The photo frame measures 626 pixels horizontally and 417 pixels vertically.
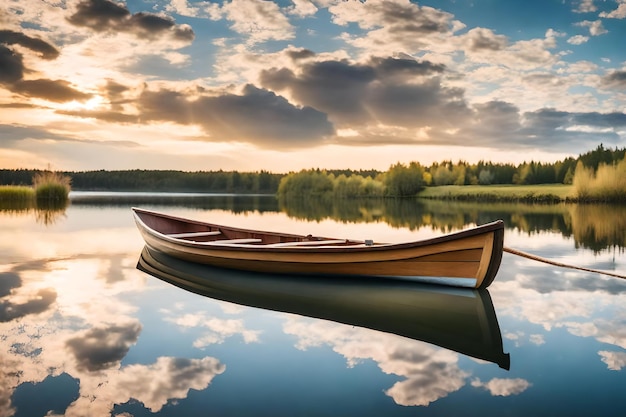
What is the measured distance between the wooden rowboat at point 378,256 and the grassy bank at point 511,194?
37.6m

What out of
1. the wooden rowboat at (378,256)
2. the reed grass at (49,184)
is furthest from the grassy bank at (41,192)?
the wooden rowboat at (378,256)

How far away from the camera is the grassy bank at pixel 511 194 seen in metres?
46.9

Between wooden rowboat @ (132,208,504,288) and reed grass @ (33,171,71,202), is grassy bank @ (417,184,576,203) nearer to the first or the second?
wooden rowboat @ (132,208,504,288)

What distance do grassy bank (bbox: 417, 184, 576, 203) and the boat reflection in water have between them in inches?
1486

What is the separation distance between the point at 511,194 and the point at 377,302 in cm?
5073

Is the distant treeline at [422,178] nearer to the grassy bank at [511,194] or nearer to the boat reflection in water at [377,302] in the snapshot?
the grassy bank at [511,194]

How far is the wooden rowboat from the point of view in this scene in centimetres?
741

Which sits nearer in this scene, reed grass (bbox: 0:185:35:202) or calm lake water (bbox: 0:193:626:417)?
calm lake water (bbox: 0:193:626:417)

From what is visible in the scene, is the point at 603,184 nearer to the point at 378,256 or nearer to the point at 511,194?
the point at 511,194

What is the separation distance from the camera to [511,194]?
53.6 metres

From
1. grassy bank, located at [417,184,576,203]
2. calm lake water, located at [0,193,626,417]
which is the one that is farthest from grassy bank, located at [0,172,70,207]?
grassy bank, located at [417,184,576,203]

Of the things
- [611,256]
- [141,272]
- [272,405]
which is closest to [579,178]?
[611,256]

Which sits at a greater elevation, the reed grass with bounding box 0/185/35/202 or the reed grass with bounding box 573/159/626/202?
the reed grass with bounding box 573/159/626/202

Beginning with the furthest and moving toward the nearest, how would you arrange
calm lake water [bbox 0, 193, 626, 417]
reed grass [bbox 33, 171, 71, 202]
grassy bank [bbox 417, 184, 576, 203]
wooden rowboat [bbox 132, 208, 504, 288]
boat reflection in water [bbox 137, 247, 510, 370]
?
grassy bank [bbox 417, 184, 576, 203]
reed grass [bbox 33, 171, 71, 202]
wooden rowboat [bbox 132, 208, 504, 288]
boat reflection in water [bbox 137, 247, 510, 370]
calm lake water [bbox 0, 193, 626, 417]
